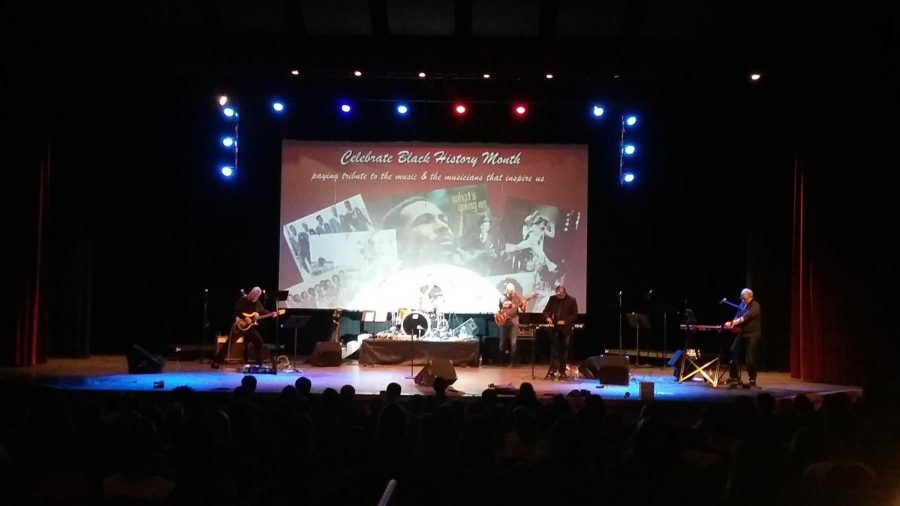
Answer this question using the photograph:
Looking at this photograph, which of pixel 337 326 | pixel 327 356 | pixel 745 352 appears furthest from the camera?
pixel 337 326

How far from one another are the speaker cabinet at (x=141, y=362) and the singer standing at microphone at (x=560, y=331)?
19.1 feet

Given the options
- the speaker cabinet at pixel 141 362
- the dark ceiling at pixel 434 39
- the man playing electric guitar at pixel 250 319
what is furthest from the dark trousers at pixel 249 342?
the dark ceiling at pixel 434 39

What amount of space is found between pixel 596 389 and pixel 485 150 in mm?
5816

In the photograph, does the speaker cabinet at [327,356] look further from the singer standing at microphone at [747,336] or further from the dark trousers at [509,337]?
the singer standing at microphone at [747,336]

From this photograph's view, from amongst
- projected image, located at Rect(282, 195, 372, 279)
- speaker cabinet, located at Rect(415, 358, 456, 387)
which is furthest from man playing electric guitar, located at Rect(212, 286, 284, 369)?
speaker cabinet, located at Rect(415, 358, 456, 387)

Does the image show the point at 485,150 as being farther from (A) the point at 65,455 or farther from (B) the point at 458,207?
(A) the point at 65,455

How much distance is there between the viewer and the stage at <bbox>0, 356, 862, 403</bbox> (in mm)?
10758

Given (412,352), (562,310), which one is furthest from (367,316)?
(562,310)

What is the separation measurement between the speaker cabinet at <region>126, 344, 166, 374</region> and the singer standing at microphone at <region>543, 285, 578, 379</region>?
229 inches

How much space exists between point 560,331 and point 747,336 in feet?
8.93

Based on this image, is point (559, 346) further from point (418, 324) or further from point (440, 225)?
point (440, 225)

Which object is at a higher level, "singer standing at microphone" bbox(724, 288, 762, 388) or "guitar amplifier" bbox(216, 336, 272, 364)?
"singer standing at microphone" bbox(724, 288, 762, 388)

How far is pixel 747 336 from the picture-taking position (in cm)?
1204

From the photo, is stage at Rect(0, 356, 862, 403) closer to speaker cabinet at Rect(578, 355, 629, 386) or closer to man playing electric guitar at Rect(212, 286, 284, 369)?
speaker cabinet at Rect(578, 355, 629, 386)
